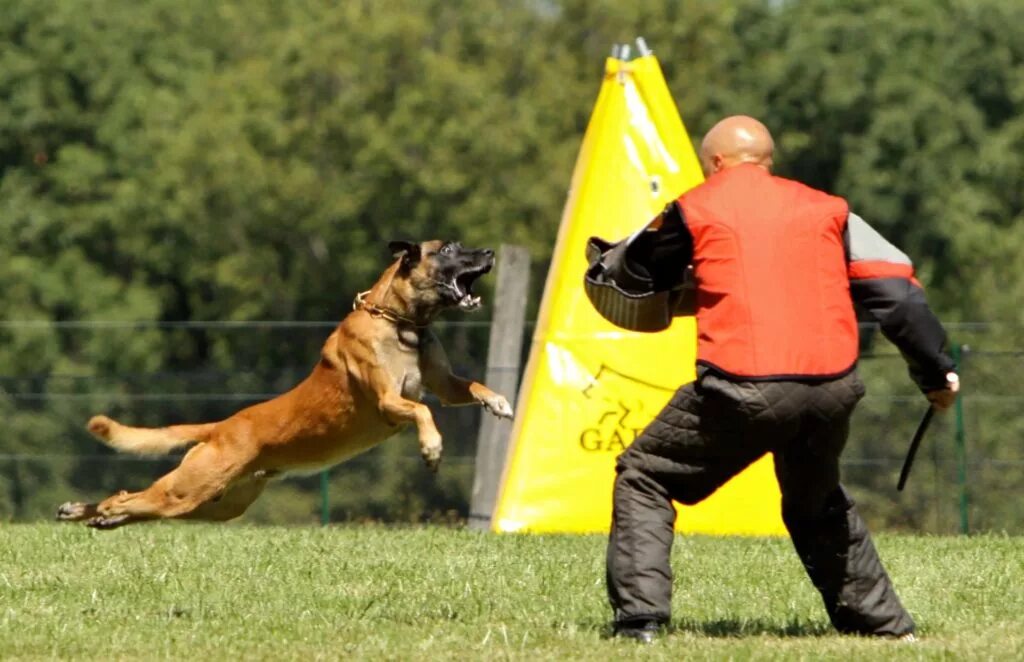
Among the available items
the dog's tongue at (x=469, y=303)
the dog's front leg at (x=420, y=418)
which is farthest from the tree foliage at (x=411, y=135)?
the dog's front leg at (x=420, y=418)

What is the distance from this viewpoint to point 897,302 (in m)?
5.98

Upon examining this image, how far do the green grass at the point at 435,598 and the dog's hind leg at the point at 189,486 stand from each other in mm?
265

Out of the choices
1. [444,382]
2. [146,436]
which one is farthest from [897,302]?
[146,436]

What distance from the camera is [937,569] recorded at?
28.3 ft

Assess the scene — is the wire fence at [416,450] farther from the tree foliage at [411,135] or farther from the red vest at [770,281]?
the tree foliage at [411,135]

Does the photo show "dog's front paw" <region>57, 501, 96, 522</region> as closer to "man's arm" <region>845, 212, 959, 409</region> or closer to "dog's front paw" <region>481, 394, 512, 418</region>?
"dog's front paw" <region>481, 394, 512, 418</region>

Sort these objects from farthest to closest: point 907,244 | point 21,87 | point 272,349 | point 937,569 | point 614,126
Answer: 1. point 21,87
2. point 907,244
3. point 272,349
4. point 614,126
5. point 937,569

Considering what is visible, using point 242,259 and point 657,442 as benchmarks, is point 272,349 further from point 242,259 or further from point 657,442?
point 657,442

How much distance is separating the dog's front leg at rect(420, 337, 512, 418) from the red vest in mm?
3018

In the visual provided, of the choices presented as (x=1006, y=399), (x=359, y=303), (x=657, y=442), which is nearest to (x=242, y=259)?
(x=1006, y=399)

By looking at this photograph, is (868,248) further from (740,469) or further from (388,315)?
(388,315)

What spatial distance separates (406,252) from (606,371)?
265 centimetres

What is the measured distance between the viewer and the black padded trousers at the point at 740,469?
5.88 meters

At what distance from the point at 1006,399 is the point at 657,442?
9.77m
